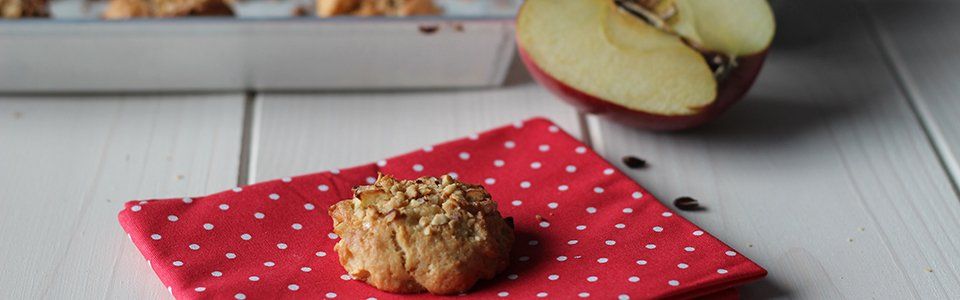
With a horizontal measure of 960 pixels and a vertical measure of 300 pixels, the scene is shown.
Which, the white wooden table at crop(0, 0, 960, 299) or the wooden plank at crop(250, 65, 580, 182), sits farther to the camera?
the wooden plank at crop(250, 65, 580, 182)

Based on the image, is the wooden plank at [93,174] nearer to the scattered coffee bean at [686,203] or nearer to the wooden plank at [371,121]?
the wooden plank at [371,121]

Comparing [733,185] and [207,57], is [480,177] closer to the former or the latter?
[733,185]

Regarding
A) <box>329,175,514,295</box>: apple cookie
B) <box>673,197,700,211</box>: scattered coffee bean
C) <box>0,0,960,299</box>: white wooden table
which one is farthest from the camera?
<box>673,197,700,211</box>: scattered coffee bean

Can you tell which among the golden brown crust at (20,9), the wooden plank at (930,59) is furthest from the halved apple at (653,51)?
the golden brown crust at (20,9)

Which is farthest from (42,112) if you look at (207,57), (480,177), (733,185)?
(733,185)

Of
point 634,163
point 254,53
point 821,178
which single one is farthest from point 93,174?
point 821,178

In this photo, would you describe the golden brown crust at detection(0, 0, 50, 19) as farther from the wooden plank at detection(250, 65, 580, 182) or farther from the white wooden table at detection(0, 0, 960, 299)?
the wooden plank at detection(250, 65, 580, 182)

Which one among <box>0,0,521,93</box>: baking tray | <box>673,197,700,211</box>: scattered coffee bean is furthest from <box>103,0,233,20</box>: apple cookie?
<box>673,197,700,211</box>: scattered coffee bean
